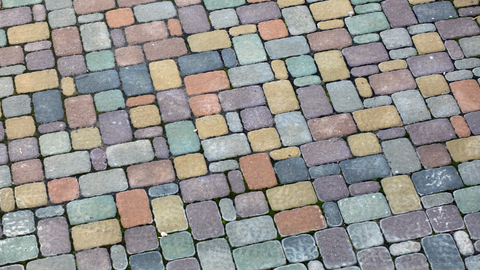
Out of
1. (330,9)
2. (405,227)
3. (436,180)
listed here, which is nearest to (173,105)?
(330,9)

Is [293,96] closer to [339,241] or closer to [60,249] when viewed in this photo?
[339,241]

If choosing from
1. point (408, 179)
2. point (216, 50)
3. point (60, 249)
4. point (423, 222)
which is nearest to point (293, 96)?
point (216, 50)

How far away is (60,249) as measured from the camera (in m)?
3.03

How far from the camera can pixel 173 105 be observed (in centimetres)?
356

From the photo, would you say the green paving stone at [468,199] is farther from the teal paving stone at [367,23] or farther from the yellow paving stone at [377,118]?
the teal paving stone at [367,23]

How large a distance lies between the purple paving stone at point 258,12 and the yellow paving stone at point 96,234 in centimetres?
210

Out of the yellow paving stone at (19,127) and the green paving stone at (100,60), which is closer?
the yellow paving stone at (19,127)

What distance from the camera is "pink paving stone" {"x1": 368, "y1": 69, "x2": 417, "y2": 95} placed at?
12.0 feet

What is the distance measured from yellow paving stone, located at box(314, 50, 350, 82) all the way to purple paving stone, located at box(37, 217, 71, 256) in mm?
2321

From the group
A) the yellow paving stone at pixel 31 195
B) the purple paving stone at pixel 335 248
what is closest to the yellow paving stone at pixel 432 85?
the purple paving stone at pixel 335 248

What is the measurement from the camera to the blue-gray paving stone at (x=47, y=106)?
348 cm

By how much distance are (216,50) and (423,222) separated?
2139 millimetres

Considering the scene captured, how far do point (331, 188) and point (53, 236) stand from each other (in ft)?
6.56

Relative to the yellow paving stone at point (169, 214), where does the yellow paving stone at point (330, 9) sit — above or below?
above
